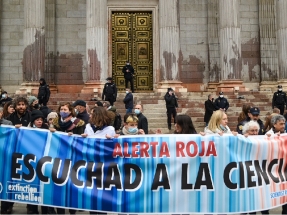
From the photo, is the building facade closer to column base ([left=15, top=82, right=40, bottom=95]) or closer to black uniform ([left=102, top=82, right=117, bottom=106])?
column base ([left=15, top=82, right=40, bottom=95])

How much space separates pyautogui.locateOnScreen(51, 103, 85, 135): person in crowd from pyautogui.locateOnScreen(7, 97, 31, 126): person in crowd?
40.9 inches

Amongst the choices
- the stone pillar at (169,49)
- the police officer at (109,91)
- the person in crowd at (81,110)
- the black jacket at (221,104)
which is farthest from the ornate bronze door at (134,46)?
the person in crowd at (81,110)

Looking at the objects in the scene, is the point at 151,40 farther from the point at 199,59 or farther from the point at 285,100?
the point at 285,100

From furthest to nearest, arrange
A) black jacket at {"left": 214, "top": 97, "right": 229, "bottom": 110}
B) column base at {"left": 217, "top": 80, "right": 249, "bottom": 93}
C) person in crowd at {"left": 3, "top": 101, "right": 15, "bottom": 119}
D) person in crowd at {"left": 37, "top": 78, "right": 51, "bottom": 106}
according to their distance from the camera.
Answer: column base at {"left": 217, "top": 80, "right": 249, "bottom": 93}
person in crowd at {"left": 37, "top": 78, "right": 51, "bottom": 106}
black jacket at {"left": 214, "top": 97, "right": 229, "bottom": 110}
person in crowd at {"left": 3, "top": 101, "right": 15, "bottom": 119}

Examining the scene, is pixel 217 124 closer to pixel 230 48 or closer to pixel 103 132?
pixel 103 132

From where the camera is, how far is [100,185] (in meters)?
7.18

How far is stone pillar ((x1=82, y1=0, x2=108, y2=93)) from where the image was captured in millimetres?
20641

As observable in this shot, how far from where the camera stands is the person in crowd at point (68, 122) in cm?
808

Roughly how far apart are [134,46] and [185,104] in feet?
21.5

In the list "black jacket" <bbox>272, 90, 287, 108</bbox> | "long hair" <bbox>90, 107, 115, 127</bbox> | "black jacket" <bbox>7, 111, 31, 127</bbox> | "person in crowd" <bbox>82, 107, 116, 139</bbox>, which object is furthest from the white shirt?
"black jacket" <bbox>272, 90, 287, 108</bbox>

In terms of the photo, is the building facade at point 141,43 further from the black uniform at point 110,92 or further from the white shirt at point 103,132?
the white shirt at point 103,132

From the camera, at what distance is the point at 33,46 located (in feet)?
69.6

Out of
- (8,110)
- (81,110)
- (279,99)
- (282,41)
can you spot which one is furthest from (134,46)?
(8,110)

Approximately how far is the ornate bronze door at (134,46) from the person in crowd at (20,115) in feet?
51.5
